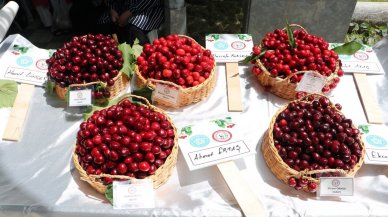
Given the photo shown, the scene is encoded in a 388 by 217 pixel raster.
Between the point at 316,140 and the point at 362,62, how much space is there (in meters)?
0.86

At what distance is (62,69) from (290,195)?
1179 millimetres

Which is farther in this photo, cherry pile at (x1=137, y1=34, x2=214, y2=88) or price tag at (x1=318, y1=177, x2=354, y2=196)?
cherry pile at (x1=137, y1=34, x2=214, y2=88)

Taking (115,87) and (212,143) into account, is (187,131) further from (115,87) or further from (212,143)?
(115,87)

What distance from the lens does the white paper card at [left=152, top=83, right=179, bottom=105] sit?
65.3 inches

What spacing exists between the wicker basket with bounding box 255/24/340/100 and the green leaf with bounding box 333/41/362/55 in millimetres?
130

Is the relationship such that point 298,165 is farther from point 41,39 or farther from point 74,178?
point 41,39

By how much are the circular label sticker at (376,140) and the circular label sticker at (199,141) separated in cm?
72

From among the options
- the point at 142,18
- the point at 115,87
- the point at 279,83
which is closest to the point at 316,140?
the point at 279,83

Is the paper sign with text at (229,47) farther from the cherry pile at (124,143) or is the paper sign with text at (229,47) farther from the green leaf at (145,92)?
the cherry pile at (124,143)

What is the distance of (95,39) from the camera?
177cm

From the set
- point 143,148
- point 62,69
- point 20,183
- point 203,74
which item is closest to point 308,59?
point 203,74

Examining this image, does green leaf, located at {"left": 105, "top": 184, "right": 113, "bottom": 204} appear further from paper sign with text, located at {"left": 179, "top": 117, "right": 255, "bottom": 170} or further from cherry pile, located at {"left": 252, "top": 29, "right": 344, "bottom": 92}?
cherry pile, located at {"left": 252, "top": 29, "right": 344, "bottom": 92}

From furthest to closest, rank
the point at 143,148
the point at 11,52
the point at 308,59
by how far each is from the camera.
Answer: the point at 11,52
the point at 308,59
the point at 143,148

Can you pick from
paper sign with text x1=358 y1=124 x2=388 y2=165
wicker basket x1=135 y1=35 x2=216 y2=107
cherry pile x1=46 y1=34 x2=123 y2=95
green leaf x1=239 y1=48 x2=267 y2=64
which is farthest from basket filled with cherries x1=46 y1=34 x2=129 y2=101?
paper sign with text x1=358 y1=124 x2=388 y2=165
